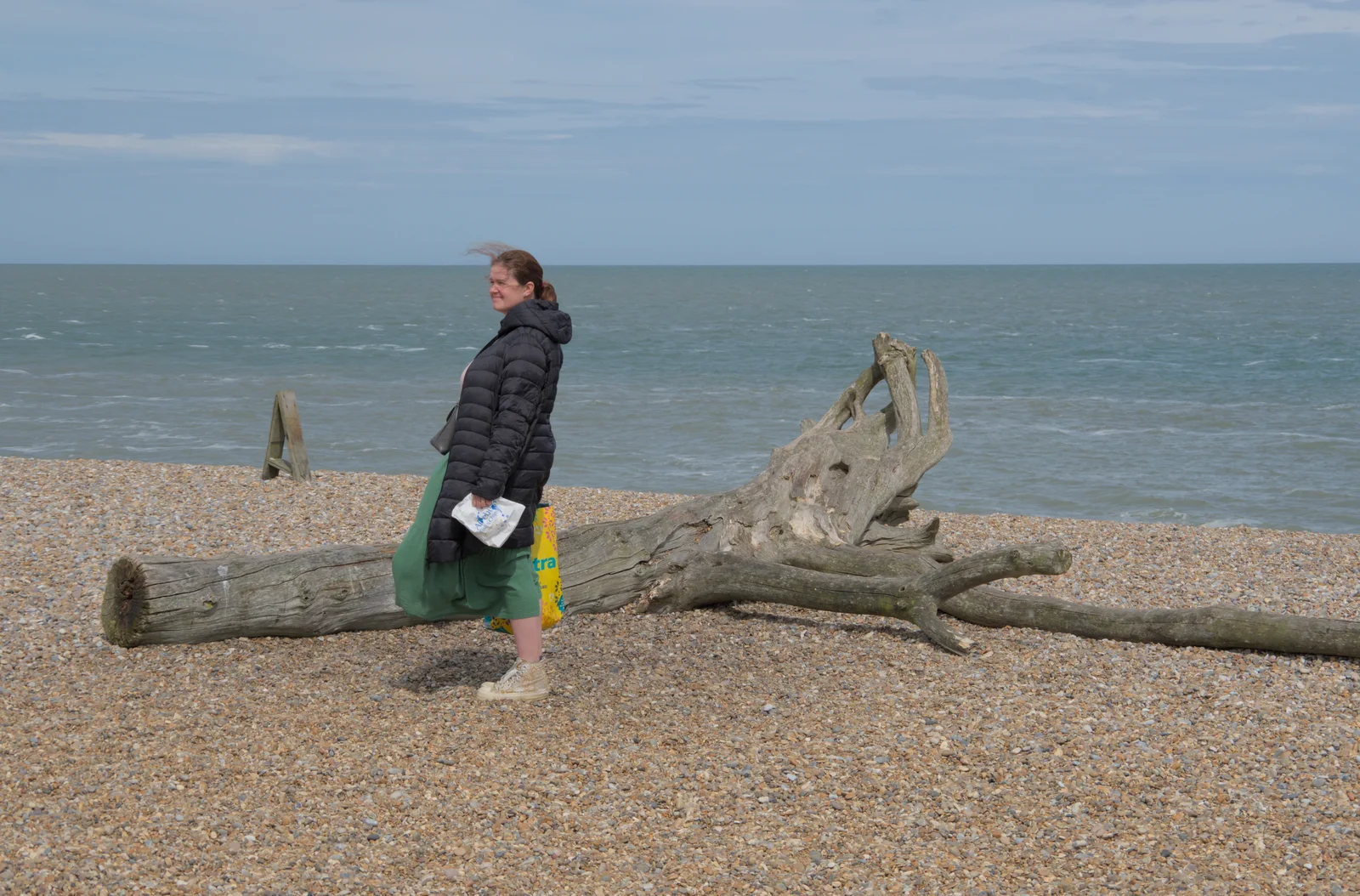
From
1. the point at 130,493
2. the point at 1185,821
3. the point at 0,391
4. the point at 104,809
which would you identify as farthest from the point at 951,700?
the point at 0,391

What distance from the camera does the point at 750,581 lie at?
24.2 feet

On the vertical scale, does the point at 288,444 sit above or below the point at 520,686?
above

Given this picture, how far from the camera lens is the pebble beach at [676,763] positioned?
430 cm

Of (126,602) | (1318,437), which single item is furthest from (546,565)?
(1318,437)

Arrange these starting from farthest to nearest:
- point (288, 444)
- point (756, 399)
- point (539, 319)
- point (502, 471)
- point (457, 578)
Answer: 1. point (756, 399)
2. point (288, 444)
3. point (457, 578)
4. point (539, 319)
5. point (502, 471)

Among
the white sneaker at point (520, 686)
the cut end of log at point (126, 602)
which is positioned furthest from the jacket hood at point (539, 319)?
the cut end of log at point (126, 602)

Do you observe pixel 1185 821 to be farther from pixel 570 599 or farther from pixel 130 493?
pixel 130 493

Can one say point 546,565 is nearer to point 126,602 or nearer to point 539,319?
point 539,319

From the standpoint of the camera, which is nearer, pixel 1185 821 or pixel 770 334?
pixel 1185 821

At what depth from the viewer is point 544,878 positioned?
4.21 m

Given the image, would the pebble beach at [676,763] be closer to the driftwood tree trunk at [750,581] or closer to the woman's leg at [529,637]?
the driftwood tree trunk at [750,581]

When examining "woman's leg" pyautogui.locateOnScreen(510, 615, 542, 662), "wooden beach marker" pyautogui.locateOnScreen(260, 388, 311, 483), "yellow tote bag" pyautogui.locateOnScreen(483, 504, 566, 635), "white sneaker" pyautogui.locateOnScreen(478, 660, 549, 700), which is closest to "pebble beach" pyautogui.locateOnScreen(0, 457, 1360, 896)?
"white sneaker" pyautogui.locateOnScreen(478, 660, 549, 700)

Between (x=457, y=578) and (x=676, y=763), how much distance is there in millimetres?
1254

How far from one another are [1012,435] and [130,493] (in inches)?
568
